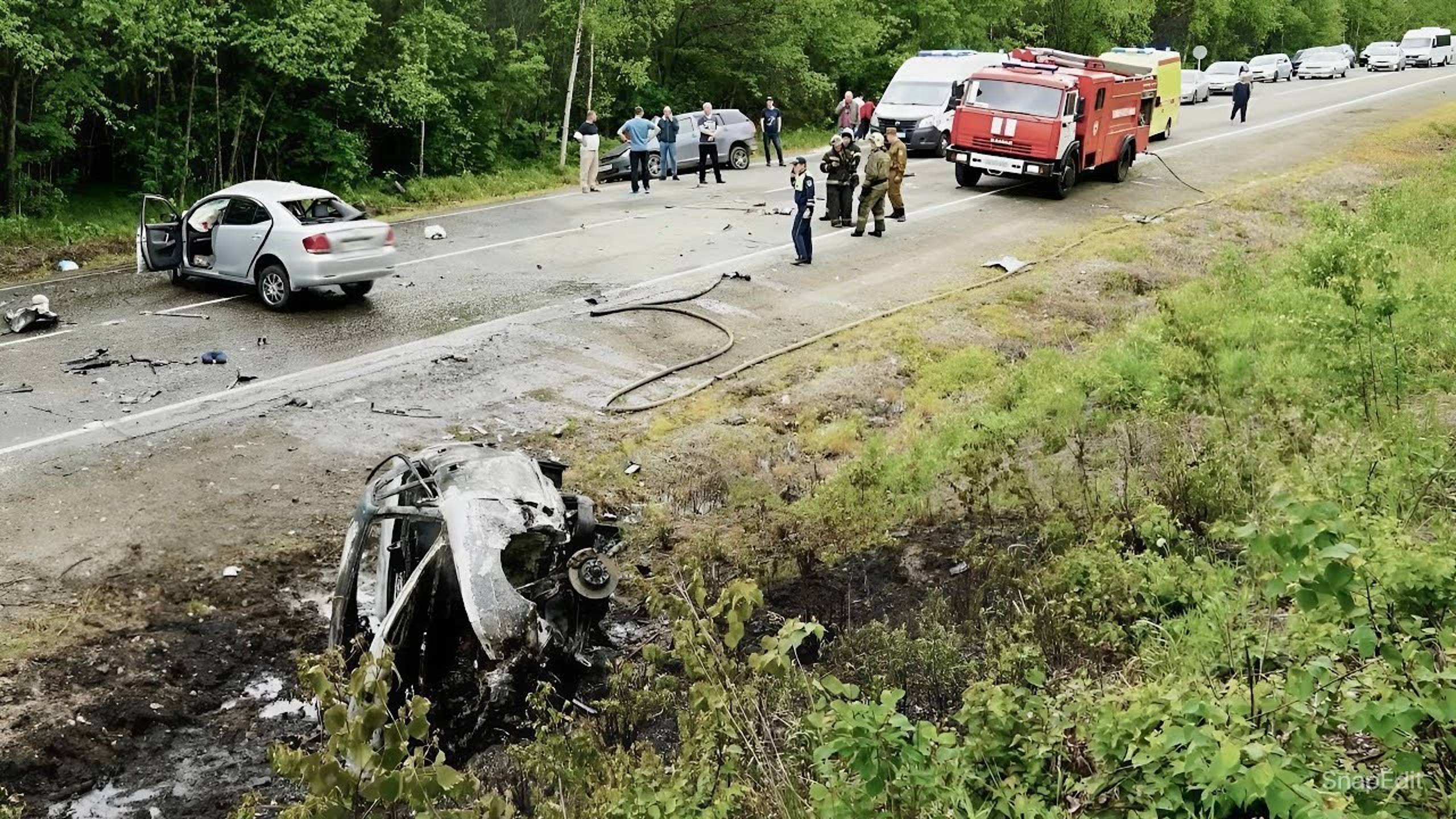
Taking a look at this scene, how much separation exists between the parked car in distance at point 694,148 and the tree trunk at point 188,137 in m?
9.00

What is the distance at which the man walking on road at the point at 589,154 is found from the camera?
24938 mm

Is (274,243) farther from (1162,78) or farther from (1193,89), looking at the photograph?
(1193,89)

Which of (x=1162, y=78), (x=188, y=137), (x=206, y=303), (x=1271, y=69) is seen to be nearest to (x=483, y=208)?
(x=188, y=137)

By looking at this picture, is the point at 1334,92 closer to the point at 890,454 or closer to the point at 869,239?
the point at 869,239

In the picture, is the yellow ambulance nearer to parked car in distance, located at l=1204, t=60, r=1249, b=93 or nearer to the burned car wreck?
parked car in distance, located at l=1204, t=60, r=1249, b=93

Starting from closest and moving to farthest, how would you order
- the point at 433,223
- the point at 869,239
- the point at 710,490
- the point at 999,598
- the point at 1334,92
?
1. the point at 999,598
2. the point at 710,490
3. the point at 869,239
4. the point at 433,223
5. the point at 1334,92

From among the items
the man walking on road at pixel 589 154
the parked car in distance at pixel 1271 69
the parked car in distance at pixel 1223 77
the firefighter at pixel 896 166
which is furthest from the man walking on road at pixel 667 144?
the parked car in distance at pixel 1271 69

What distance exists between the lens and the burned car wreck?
21.4ft

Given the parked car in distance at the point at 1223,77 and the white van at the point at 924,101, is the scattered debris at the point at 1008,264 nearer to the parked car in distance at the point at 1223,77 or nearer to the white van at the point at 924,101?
the white van at the point at 924,101

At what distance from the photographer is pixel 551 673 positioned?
6684mm

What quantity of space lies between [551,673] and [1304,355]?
8130 millimetres

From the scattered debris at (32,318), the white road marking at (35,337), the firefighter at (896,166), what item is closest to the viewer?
the white road marking at (35,337)

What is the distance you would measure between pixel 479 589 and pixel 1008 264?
1346 cm

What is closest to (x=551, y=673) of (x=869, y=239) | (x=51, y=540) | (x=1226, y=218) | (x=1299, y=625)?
(x=1299, y=625)
